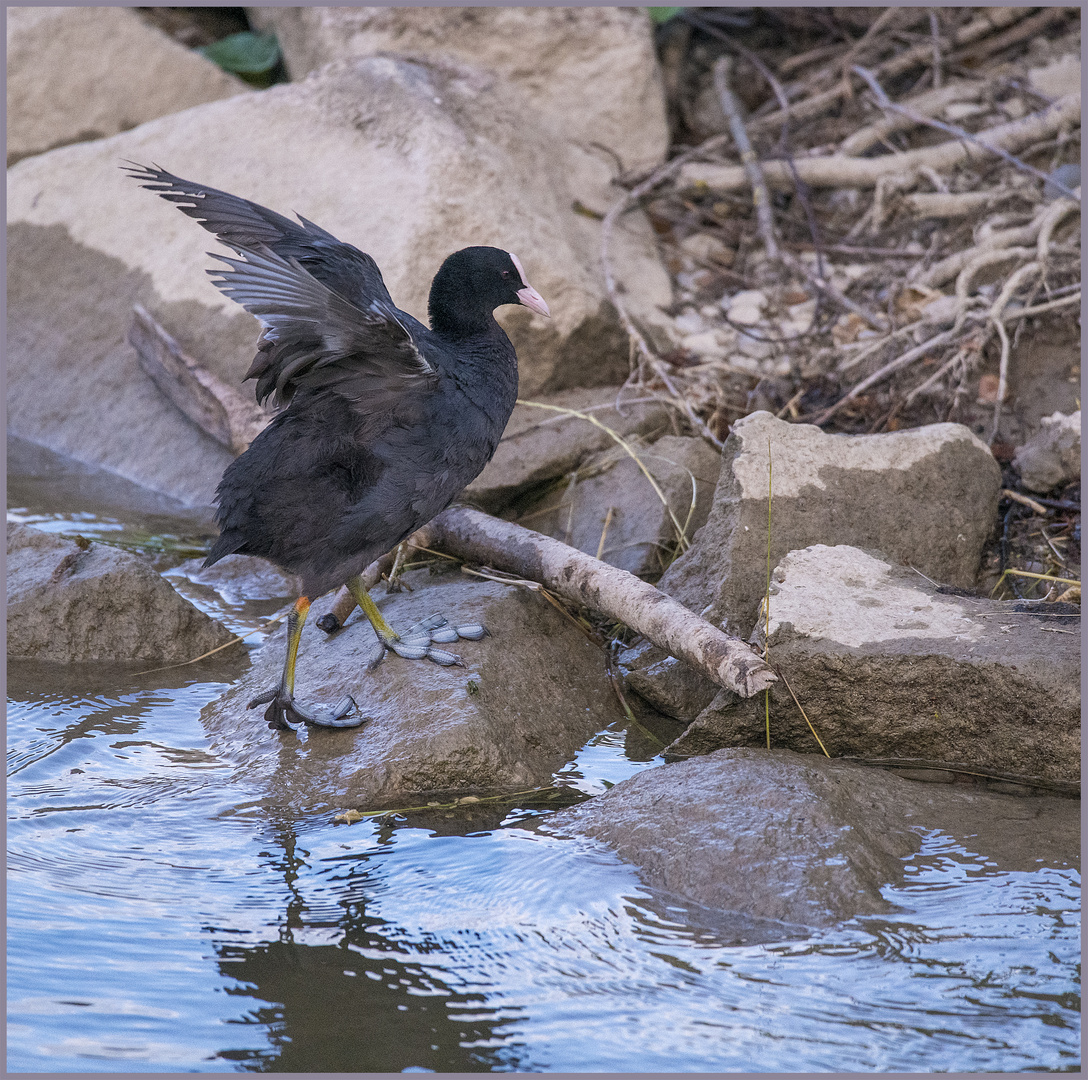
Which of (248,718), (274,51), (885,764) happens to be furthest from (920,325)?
(274,51)

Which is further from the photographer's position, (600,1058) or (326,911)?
(326,911)

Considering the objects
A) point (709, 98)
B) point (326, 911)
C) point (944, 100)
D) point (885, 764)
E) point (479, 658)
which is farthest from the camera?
point (709, 98)

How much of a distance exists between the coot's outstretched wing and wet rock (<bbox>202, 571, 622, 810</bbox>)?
3.34 ft

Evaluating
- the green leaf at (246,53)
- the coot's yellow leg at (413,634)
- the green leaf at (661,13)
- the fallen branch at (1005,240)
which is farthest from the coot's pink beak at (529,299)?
the green leaf at (246,53)

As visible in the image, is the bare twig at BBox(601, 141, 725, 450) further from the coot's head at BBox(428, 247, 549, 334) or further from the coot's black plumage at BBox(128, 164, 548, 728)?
the coot's black plumage at BBox(128, 164, 548, 728)

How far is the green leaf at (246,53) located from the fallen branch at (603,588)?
5.55 meters

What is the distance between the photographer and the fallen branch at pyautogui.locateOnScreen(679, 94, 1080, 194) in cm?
701

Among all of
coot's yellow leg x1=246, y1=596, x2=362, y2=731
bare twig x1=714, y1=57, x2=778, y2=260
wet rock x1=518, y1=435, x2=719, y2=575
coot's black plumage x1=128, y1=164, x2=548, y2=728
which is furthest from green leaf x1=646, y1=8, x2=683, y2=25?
coot's yellow leg x1=246, y1=596, x2=362, y2=731

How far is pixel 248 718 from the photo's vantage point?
13.7ft

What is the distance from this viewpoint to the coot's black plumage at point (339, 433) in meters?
3.63

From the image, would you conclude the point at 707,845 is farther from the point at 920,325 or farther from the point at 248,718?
the point at 920,325

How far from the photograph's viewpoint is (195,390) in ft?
20.3

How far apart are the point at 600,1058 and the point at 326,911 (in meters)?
0.93

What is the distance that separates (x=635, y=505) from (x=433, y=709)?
165 centimetres
